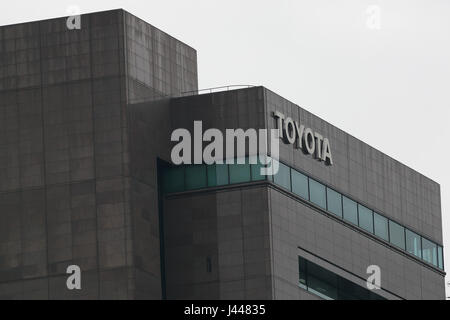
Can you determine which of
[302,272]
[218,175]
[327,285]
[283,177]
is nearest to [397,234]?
[327,285]

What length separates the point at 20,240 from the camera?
419 ft

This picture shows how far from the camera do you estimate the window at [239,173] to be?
12825 cm

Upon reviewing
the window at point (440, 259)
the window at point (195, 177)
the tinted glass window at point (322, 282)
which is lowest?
the tinted glass window at point (322, 282)

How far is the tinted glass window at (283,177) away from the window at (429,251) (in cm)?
2217

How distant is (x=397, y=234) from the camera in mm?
145500

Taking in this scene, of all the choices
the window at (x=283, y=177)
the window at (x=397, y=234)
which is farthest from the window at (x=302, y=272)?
the window at (x=397, y=234)

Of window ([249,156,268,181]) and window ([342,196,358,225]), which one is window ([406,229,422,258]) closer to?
window ([342,196,358,225])

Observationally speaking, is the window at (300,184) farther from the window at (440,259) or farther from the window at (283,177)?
the window at (440,259)

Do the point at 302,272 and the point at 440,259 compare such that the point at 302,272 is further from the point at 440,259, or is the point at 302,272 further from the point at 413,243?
the point at 440,259

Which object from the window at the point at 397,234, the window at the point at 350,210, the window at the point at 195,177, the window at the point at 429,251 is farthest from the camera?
the window at the point at 429,251

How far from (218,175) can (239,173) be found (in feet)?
4.83

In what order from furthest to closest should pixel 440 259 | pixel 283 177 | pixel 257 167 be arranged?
pixel 440 259
pixel 283 177
pixel 257 167

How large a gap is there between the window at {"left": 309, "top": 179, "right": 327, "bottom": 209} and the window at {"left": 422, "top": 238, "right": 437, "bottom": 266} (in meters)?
16.9
